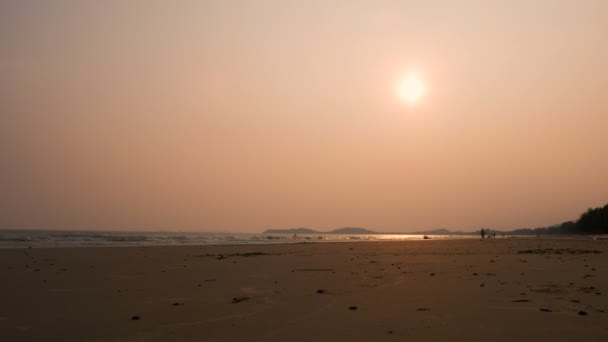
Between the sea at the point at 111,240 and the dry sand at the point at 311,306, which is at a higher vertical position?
the sea at the point at 111,240

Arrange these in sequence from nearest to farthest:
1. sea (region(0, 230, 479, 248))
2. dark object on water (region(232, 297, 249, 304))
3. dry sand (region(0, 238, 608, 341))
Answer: dry sand (region(0, 238, 608, 341))
dark object on water (region(232, 297, 249, 304))
sea (region(0, 230, 479, 248))

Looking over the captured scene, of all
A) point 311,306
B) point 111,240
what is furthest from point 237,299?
point 111,240

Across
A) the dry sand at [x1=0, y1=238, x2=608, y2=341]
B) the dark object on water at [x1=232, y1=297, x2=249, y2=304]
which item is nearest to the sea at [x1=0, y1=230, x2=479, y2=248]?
the dry sand at [x1=0, y1=238, x2=608, y2=341]

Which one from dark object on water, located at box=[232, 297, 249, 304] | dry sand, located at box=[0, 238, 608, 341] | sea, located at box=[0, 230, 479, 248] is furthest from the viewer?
sea, located at box=[0, 230, 479, 248]

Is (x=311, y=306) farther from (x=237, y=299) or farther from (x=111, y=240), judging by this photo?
(x=111, y=240)

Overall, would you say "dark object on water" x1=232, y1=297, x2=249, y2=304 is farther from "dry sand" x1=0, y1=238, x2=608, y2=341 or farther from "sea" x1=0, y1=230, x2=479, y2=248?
"sea" x1=0, y1=230, x2=479, y2=248

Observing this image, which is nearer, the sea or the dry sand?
the dry sand

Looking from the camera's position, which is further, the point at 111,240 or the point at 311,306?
the point at 111,240

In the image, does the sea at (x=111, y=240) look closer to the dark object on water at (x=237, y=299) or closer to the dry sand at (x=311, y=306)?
the dry sand at (x=311, y=306)

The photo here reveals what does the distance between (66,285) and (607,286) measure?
11004 mm

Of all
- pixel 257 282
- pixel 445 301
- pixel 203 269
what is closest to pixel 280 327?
pixel 445 301

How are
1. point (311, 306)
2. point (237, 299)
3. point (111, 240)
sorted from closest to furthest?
1. point (311, 306)
2. point (237, 299)
3. point (111, 240)

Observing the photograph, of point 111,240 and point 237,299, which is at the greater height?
point 111,240

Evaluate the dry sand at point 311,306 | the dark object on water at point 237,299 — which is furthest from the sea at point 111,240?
the dark object on water at point 237,299
